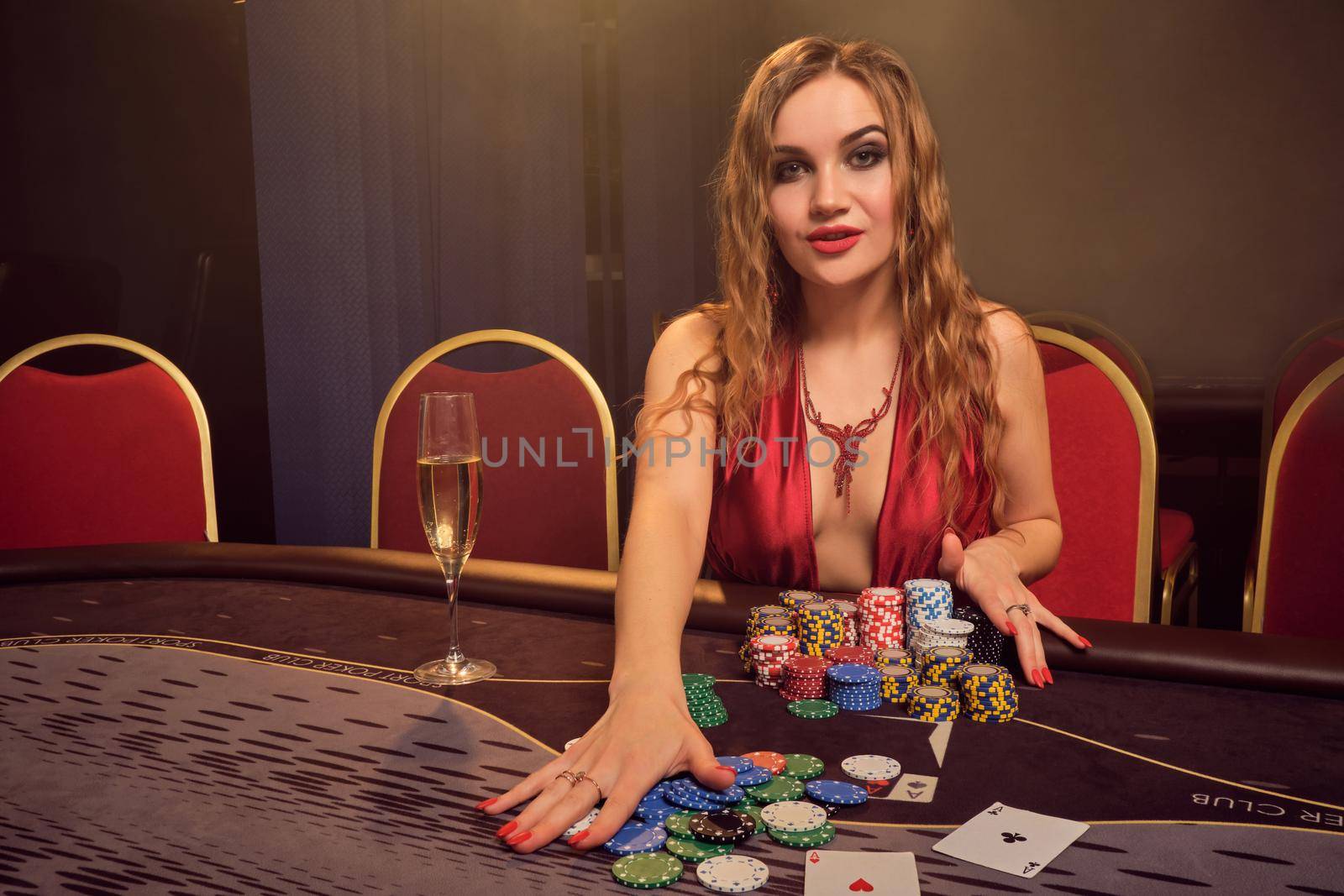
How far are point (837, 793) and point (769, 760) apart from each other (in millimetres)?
73

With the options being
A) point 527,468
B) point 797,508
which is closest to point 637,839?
point 797,508

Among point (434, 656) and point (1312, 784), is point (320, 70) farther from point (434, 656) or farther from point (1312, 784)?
point (1312, 784)

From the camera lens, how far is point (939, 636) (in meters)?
1.02

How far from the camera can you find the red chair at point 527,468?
1.99 meters

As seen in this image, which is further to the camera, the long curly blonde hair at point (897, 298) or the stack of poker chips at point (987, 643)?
the long curly blonde hair at point (897, 298)

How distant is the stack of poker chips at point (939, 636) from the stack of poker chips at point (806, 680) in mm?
108

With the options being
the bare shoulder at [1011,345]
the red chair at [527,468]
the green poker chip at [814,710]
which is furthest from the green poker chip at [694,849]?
the red chair at [527,468]

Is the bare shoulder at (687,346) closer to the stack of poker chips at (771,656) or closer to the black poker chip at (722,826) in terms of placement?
the stack of poker chips at (771,656)

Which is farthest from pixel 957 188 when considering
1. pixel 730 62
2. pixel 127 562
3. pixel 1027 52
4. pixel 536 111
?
pixel 127 562

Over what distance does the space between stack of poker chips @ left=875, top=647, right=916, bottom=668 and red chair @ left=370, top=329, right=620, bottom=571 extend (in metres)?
0.99

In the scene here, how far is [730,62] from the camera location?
5.47 meters

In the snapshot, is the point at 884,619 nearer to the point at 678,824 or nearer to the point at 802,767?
the point at 802,767

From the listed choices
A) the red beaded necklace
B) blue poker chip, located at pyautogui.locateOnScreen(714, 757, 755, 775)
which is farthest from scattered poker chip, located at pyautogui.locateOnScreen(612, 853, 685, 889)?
the red beaded necklace

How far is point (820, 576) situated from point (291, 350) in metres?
2.18
